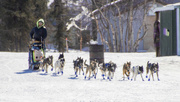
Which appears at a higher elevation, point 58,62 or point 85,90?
point 58,62

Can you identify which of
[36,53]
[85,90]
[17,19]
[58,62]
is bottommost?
[85,90]

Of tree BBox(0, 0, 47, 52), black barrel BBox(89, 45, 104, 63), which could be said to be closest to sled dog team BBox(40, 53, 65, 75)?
black barrel BBox(89, 45, 104, 63)

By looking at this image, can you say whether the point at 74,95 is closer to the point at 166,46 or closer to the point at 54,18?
the point at 166,46

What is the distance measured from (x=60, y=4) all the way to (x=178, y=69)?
29976mm

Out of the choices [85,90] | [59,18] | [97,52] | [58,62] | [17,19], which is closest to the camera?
[85,90]

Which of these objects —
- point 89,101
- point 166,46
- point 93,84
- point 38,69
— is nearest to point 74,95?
point 89,101

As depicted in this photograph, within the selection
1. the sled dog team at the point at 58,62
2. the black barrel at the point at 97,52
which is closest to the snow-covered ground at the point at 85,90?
the sled dog team at the point at 58,62

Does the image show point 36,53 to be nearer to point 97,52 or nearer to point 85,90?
point 97,52

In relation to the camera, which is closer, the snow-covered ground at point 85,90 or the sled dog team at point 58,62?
the snow-covered ground at point 85,90

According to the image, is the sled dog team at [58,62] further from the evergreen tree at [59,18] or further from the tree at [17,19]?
the evergreen tree at [59,18]

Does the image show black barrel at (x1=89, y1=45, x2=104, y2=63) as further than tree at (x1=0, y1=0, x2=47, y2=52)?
No

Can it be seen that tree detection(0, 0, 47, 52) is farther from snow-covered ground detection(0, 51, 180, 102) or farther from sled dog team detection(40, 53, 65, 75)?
snow-covered ground detection(0, 51, 180, 102)

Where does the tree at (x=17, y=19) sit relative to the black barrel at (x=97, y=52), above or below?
above

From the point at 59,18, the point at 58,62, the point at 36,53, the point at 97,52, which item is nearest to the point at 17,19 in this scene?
the point at 59,18
